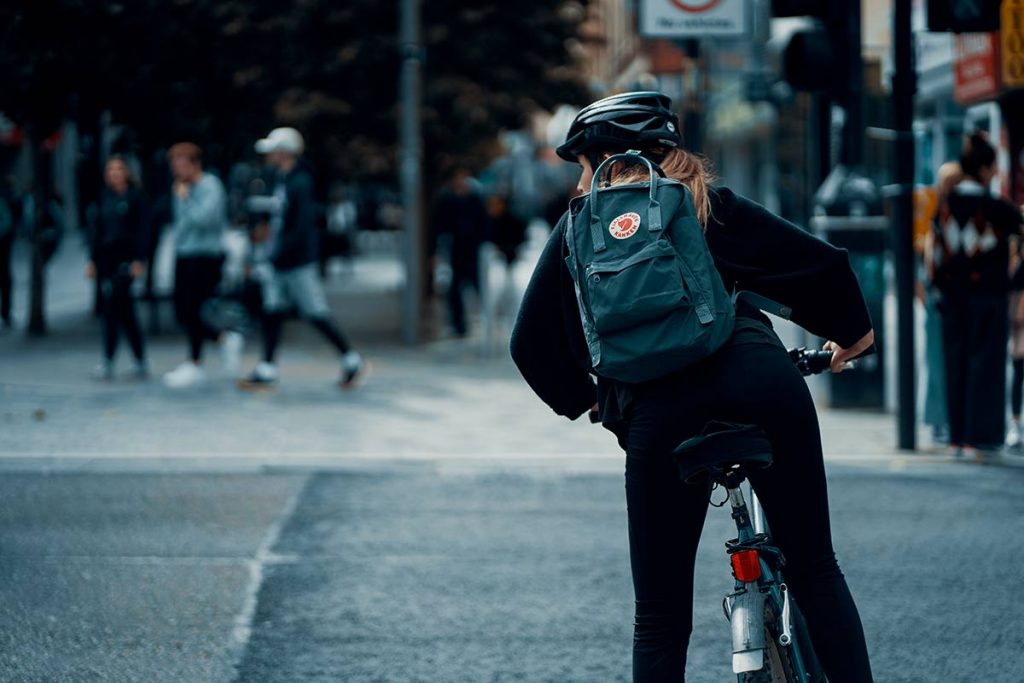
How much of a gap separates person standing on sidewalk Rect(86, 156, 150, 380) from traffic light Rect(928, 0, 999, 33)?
651 centimetres

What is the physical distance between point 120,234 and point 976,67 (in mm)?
7459

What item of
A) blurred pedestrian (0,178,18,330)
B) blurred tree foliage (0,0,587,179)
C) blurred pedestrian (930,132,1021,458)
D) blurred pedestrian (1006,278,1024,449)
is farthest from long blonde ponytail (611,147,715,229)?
blurred pedestrian (0,178,18,330)

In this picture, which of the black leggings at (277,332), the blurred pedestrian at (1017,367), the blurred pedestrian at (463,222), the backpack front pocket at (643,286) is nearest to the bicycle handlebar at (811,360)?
the backpack front pocket at (643,286)

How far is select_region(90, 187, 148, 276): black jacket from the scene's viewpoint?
13.1 meters

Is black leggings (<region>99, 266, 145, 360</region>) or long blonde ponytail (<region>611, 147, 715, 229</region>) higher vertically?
long blonde ponytail (<region>611, 147, 715, 229</region>)

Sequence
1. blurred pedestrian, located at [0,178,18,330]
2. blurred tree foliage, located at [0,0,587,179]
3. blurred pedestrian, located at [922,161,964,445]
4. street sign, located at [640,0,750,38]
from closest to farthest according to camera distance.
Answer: blurred pedestrian, located at [922,161,964,445] < street sign, located at [640,0,750,38] < blurred tree foliage, located at [0,0,587,179] < blurred pedestrian, located at [0,178,18,330]

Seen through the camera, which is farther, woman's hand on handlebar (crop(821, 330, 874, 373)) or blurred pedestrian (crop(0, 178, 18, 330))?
blurred pedestrian (crop(0, 178, 18, 330))

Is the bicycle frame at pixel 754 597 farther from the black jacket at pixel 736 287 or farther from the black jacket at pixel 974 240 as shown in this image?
the black jacket at pixel 974 240

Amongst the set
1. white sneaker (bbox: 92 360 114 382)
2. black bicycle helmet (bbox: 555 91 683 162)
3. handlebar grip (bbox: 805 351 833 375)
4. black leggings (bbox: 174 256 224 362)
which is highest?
black bicycle helmet (bbox: 555 91 683 162)

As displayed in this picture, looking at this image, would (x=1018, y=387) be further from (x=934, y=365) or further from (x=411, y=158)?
(x=411, y=158)

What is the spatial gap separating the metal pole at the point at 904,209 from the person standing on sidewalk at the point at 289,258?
→ 4.57m

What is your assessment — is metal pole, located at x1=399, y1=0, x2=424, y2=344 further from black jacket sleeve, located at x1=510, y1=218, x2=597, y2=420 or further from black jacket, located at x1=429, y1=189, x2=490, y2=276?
black jacket sleeve, located at x1=510, y1=218, x2=597, y2=420

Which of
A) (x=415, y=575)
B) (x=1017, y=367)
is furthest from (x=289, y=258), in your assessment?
(x=415, y=575)

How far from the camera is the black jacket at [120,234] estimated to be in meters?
13.1
